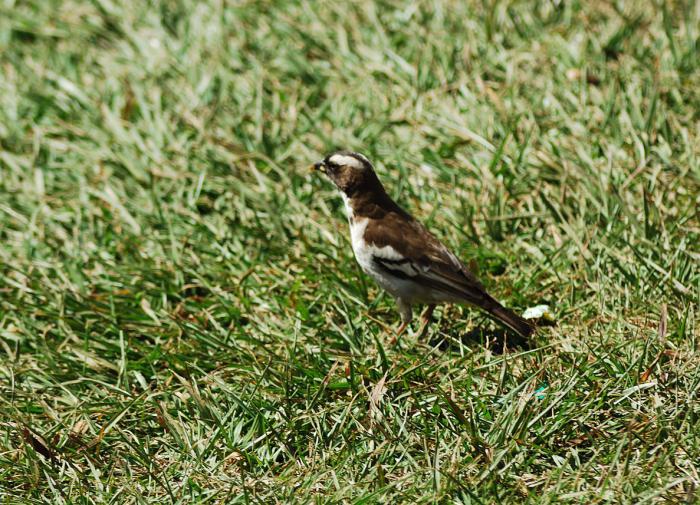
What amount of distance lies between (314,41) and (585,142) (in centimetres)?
281

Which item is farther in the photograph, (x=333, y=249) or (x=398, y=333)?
(x=333, y=249)

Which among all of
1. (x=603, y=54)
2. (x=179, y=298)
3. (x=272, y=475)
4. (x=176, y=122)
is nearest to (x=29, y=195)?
(x=176, y=122)

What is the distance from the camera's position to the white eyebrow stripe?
6.37 metres

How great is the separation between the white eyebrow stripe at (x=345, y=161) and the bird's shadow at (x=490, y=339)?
3.95 ft

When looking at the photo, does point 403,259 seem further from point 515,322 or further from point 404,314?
point 515,322

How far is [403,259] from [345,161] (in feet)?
2.78

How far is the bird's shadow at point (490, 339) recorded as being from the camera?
5738 mm

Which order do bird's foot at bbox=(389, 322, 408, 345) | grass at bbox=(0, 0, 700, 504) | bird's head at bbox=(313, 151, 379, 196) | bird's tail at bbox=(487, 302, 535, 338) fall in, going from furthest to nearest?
bird's head at bbox=(313, 151, 379, 196) < bird's foot at bbox=(389, 322, 408, 345) < bird's tail at bbox=(487, 302, 535, 338) < grass at bbox=(0, 0, 700, 504)

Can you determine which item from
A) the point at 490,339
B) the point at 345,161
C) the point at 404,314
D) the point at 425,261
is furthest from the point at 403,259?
the point at 345,161

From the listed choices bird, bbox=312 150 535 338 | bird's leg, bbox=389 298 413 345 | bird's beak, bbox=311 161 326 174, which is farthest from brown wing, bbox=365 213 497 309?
bird's beak, bbox=311 161 326 174

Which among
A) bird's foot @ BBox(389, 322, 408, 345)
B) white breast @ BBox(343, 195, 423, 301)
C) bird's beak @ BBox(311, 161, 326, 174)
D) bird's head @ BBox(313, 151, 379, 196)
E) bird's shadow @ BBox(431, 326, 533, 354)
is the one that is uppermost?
bird's head @ BBox(313, 151, 379, 196)

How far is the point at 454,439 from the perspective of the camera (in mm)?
5020

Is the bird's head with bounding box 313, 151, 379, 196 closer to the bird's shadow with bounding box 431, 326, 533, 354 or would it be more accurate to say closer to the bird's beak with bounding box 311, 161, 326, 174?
the bird's beak with bounding box 311, 161, 326, 174

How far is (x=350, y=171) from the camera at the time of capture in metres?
6.39
